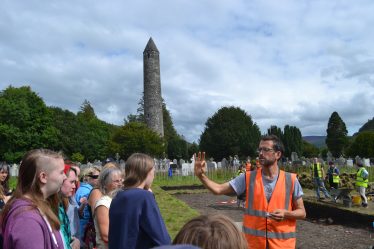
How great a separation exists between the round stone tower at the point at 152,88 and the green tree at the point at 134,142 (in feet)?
27.6

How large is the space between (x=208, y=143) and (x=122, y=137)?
16135 mm

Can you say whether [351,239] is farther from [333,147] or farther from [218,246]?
[333,147]

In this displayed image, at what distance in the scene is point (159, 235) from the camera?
118 inches

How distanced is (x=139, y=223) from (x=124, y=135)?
164 feet

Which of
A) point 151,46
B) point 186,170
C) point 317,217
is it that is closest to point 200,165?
point 317,217

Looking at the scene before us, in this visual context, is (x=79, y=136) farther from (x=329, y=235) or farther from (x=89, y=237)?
(x=89, y=237)

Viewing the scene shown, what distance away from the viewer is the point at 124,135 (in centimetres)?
5259

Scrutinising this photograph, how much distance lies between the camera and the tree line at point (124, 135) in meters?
50.9

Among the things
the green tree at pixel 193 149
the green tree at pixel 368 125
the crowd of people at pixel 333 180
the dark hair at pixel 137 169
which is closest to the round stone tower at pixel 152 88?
the green tree at pixel 193 149

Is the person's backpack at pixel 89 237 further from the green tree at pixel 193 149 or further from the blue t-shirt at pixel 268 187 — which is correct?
the green tree at pixel 193 149

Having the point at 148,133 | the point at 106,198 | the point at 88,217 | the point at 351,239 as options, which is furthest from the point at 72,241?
the point at 148,133

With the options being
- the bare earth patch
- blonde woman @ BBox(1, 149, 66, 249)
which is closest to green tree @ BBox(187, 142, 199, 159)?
the bare earth patch

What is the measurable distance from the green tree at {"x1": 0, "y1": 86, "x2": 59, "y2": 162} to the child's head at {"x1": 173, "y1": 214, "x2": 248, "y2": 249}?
51.0 metres

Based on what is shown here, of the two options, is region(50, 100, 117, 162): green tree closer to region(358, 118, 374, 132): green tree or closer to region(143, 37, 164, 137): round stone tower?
region(143, 37, 164, 137): round stone tower
